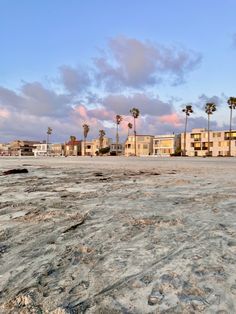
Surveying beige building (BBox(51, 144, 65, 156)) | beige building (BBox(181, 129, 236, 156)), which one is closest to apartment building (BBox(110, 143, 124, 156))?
beige building (BBox(51, 144, 65, 156))

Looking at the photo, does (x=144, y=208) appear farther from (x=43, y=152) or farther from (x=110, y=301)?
(x=43, y=152)

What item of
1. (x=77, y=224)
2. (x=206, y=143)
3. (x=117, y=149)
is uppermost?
(x=206, y=143)

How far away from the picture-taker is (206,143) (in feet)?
399

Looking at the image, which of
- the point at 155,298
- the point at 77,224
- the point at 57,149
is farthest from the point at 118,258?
the point at 57,149

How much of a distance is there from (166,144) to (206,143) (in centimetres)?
1758

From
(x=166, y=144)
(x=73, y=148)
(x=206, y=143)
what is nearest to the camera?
(x=206, y=143)

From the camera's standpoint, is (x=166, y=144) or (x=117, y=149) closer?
(x=166, y=144)

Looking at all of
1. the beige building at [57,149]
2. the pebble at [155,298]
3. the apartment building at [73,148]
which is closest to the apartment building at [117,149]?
the apartment building at [73,148]

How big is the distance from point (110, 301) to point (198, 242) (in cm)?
196

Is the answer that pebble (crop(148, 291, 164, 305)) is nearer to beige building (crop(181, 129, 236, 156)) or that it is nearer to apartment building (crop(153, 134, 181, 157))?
beige building (crop(181, 129, 236, 156))

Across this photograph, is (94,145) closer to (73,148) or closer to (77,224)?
(73,148)

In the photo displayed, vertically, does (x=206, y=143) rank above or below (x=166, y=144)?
above

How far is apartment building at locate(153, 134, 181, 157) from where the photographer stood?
428ft

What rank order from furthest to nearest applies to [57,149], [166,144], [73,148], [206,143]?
[57,149], [73,148], [166,144], [206,143]
